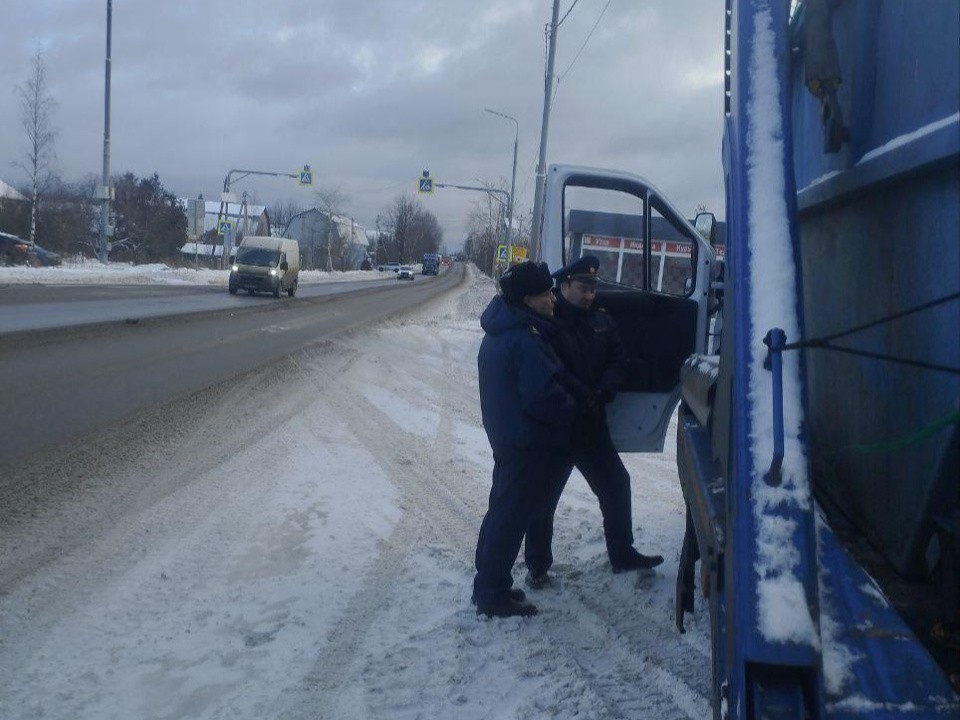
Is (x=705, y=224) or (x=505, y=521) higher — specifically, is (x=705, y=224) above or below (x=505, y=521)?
above

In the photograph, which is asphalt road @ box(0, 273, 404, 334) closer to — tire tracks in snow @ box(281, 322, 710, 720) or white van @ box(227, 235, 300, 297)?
white van @ box(227, 235, 300, 297)

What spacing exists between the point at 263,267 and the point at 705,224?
99.8 feet

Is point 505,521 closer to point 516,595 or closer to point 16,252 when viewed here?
point 516,595

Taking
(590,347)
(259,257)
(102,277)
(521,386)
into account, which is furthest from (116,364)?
(102,277)

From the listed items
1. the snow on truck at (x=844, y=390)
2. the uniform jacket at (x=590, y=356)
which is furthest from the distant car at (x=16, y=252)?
the snow on truck at (x=844, y=390)

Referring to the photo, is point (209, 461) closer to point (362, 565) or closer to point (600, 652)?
point (362, 565)

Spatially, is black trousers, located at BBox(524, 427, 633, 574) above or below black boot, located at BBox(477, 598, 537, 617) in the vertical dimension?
above

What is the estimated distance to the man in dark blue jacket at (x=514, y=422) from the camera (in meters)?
4.33

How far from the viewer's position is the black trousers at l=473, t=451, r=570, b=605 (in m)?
4.46

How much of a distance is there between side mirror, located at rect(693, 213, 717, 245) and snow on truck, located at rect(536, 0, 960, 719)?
2280 millimetres

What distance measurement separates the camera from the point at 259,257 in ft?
115

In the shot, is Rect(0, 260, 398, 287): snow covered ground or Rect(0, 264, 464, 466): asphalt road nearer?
Rect(0, 264, 464, 466): asphalt road

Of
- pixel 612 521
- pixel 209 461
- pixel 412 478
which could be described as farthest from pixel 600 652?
pixel 209 461

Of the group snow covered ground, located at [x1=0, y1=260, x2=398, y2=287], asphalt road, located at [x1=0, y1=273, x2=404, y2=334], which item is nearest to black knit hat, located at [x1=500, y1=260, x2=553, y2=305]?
asphalt road, located at [x1=0, y1=273, x2=404, y2=334]
